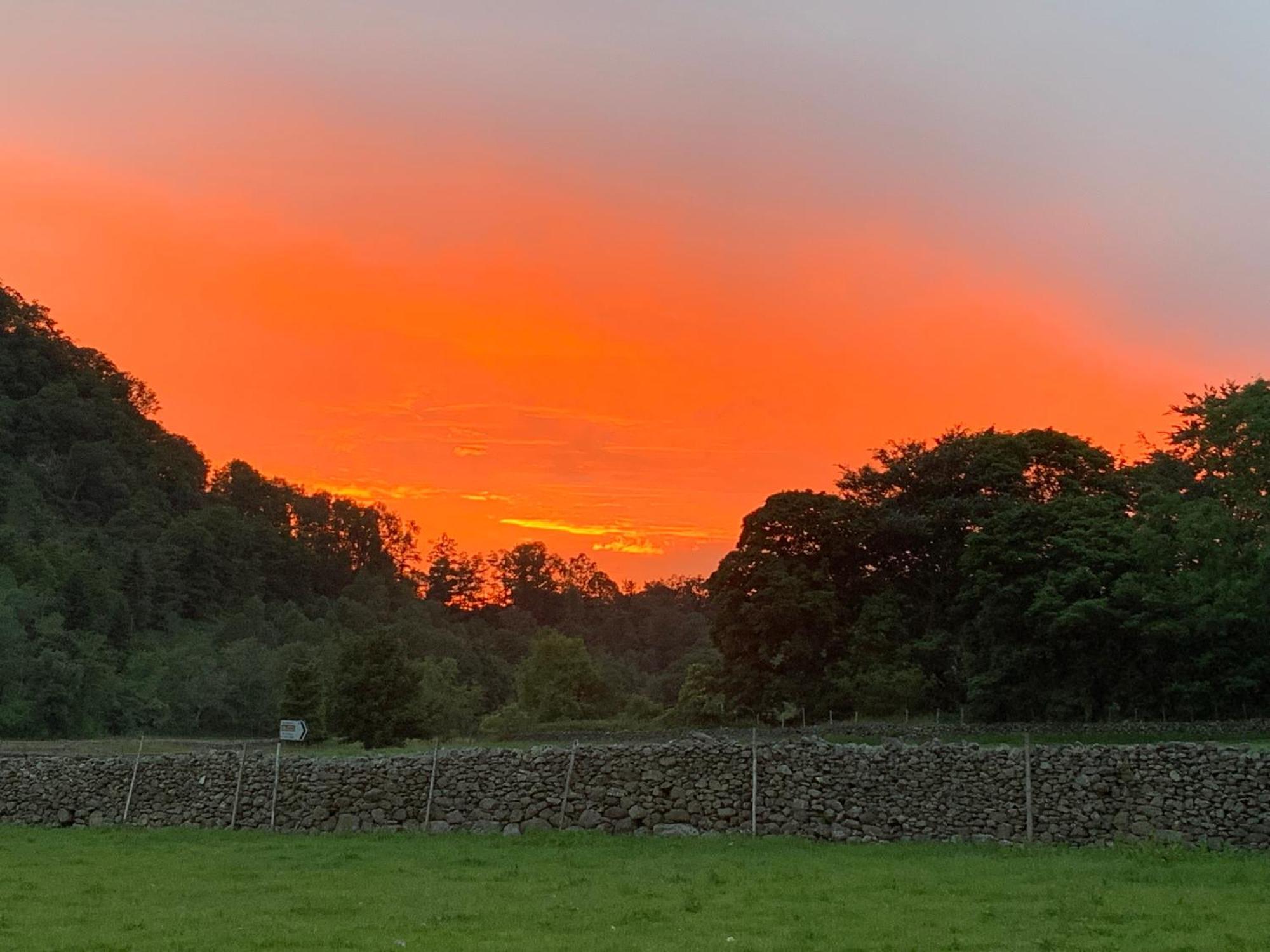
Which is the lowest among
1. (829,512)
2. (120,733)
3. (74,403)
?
(120,733)

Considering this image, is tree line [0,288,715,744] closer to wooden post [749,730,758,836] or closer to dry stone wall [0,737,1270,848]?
dry stone wall [0,737,1270,848]

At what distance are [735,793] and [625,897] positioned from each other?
755 centimetres

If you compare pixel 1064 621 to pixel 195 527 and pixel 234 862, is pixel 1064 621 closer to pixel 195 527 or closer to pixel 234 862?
pixel 234 862

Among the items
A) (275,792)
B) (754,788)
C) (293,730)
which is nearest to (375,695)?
(293,730)

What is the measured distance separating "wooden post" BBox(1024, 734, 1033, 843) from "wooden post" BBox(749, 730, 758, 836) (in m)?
5.02

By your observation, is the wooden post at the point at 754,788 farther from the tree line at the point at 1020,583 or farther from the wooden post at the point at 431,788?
the tree line at the point at 1020,583

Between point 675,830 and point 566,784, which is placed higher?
point 566,784

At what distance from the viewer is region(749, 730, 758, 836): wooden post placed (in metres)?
22.0

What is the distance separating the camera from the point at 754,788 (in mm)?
22172

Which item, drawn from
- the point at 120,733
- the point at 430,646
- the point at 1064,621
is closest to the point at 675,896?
the point at 1064,621

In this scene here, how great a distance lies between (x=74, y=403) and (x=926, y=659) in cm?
10648

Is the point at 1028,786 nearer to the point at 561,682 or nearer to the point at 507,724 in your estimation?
the point at 507,724

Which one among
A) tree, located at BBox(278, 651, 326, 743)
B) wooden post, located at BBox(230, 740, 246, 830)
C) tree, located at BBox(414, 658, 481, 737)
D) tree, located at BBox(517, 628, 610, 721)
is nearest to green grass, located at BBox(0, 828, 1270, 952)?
wooden post, located at BBox(230, 740, 246, 830)

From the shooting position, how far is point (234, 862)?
64.3 feet
